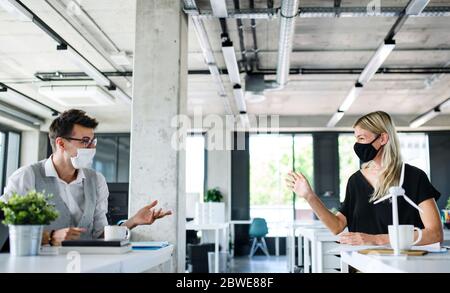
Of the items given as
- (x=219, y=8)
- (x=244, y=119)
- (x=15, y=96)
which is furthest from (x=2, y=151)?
(x=219, y=8)

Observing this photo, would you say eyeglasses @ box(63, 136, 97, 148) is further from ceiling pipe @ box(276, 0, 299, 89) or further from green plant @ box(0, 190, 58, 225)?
ceiling pipe @ box(276, 0, 299, 89)

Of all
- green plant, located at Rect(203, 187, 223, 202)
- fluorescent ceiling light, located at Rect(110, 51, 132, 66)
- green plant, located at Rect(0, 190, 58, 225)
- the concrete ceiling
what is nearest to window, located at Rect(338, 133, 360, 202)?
the concrete ceiling

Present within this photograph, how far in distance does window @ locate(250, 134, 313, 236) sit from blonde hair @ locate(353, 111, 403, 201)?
9.29m

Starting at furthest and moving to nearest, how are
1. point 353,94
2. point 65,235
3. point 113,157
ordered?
1. point 113,157
2. point 353,94
3. point 65,235

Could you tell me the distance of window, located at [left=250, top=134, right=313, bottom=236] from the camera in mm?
11453

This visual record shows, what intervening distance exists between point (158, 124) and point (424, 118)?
A: 7654 millimetres

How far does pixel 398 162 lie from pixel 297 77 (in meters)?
5.86

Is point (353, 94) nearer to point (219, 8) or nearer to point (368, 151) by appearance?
point (219, 8)

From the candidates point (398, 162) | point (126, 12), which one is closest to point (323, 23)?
point (126, 12)

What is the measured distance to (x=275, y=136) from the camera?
12.0 metres

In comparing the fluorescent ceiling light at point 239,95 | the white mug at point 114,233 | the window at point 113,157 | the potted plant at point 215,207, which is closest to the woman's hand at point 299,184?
the white mug at point 114,233

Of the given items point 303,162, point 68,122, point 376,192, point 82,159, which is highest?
point 303,162

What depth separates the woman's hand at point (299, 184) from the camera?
1942 millimetres

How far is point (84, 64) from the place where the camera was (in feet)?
20.4
